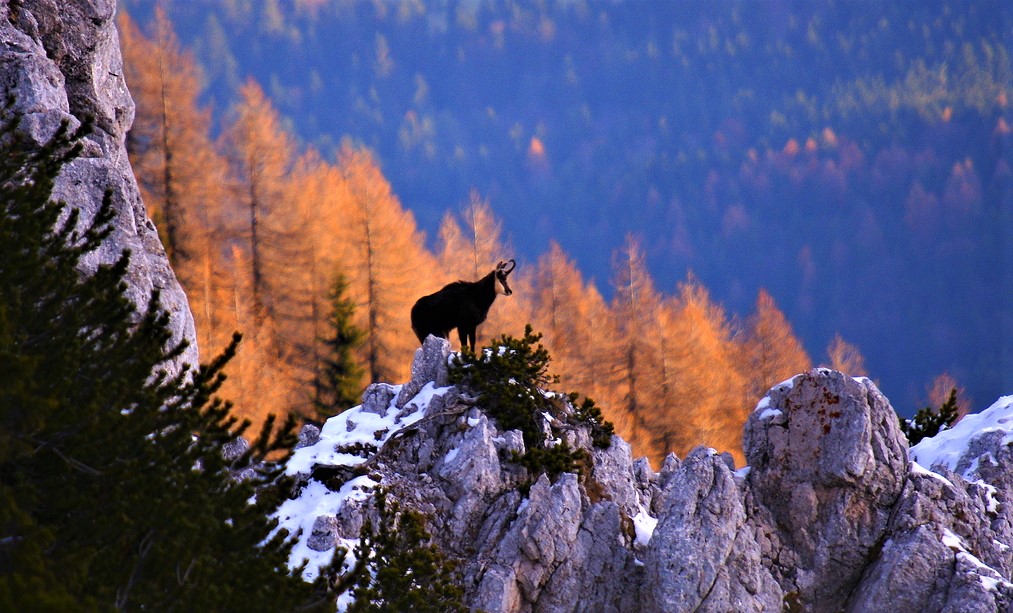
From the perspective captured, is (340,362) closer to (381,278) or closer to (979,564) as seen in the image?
(381,278)

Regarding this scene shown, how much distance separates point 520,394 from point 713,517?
11.1 ft

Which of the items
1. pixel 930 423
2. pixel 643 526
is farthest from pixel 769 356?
pixel 643 526

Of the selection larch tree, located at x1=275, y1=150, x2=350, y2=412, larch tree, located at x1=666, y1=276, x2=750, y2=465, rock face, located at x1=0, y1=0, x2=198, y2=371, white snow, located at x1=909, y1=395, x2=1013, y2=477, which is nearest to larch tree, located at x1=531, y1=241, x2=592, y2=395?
larch tree, located at x1=666, y1=276, x2=750, y2=465

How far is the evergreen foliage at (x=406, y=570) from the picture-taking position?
10.7m

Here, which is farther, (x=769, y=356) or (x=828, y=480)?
(x=769, y=356)

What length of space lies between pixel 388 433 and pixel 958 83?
3266 inches

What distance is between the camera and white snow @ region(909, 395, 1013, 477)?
742 inches

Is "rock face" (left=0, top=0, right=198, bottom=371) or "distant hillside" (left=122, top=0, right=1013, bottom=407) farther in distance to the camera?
"distant hillside" (left=122, top=0, right=1013, bottom=407)

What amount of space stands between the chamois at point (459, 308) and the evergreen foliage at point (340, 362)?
16.9m

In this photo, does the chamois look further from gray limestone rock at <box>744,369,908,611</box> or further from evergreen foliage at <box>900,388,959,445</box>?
evergreen foliage at <box>900,388,959,445</box>

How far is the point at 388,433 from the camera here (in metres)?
14.5

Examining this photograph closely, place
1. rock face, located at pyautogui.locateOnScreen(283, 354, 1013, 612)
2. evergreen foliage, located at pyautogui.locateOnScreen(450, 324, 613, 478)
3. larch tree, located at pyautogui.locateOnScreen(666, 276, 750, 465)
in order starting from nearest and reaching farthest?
rock face, located at pyautogui.locateOnScreen(283, 354, 1013, 612) → evergreen foliage, located at pyautogui.locateOnScreen(450, 324, 613, 478) → larch tree, located at pyautogui.locateOnScreen(666, 276, 750, 465)

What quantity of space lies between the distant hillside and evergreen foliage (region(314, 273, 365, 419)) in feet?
103

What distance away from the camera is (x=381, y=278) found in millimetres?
37219
